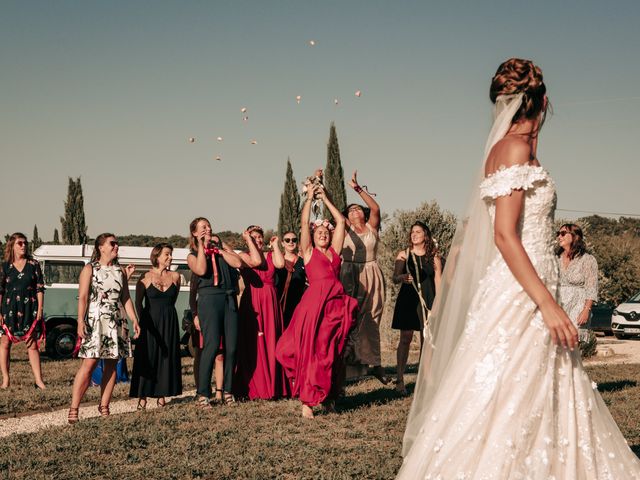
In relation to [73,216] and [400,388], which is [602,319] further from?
[73,216]

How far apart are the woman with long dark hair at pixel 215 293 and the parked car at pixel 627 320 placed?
1879cm

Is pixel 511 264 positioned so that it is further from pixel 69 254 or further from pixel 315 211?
pixel 69 254

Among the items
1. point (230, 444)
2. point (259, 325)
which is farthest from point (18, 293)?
point (230, 444)

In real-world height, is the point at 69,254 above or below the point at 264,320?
→ above

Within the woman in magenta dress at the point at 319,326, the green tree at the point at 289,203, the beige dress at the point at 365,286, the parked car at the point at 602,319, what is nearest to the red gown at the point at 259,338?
Result: the beige dress at the point at 365,286

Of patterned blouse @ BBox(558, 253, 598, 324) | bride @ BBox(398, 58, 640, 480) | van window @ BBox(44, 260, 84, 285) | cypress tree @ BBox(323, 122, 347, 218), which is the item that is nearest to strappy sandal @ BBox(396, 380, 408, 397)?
patterned blouse @ BBox(558, 253, 598, 324)

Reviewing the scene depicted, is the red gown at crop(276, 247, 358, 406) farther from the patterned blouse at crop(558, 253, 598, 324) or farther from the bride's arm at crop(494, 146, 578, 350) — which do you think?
the bride's arm at crop(494, 146, 578, 350)

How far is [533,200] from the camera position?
378 centimetres

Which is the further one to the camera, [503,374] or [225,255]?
[225,255]

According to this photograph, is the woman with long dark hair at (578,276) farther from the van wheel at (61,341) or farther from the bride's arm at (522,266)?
the van wheel at (61,341)

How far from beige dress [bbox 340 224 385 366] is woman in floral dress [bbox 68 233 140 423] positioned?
2.85 meters

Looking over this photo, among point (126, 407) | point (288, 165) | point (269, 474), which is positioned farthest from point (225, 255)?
point (288, 165)

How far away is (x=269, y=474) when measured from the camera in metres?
5.65

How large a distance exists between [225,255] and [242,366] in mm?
1434
